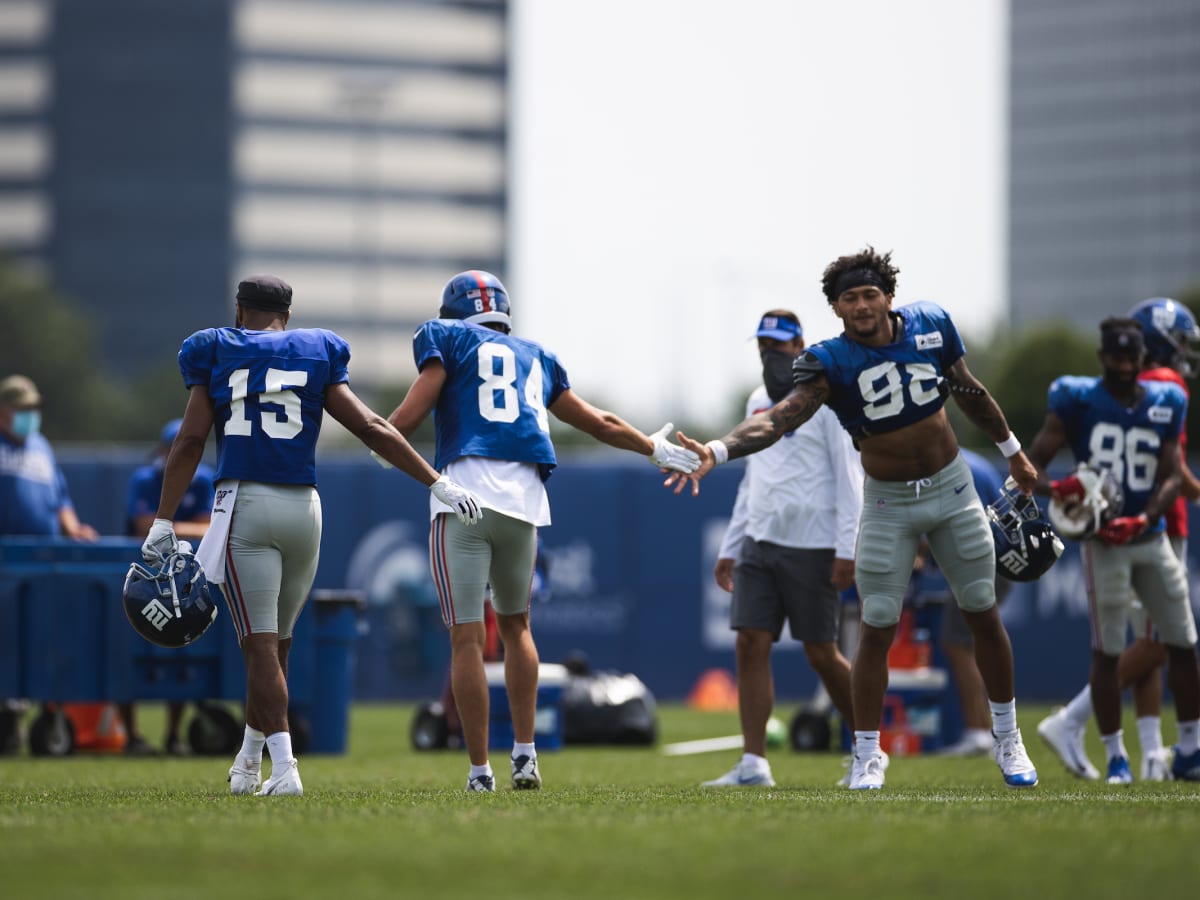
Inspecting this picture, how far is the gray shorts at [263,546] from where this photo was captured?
7535mm

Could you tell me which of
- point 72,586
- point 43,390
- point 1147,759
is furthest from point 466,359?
point 43,390

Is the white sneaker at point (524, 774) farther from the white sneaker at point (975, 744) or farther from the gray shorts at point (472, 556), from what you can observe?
the white sneaker at point (975, 744)

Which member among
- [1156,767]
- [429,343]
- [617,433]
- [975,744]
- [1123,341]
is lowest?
[975,744]

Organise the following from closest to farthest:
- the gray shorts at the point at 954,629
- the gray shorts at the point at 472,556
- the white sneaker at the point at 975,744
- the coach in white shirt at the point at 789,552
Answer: the gray shorts at the point at 472,556 < the coach in white shirt at the point at 789,552 < the white sneaker at the point at 975,744 < the gray shorts at the point at 954,629

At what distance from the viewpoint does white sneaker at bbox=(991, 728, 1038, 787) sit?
813 centimetres

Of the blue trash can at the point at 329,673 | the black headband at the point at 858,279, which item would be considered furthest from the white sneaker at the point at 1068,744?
the blue trash can at the point at 329,673

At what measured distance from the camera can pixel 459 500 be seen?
24.9ft

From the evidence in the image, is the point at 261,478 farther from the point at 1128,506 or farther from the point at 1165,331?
the point at 1165,331

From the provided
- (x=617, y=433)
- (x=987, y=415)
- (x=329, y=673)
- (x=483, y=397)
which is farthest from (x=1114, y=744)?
(x=329, y=673)

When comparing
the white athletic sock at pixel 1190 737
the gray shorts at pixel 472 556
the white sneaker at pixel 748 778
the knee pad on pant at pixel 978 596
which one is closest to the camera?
the gray shorts at pixel 472 556

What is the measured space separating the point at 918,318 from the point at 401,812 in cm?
317

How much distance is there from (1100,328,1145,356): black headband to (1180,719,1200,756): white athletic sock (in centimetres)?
196

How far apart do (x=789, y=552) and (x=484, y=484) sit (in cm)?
218

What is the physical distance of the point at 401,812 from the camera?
6.54m
